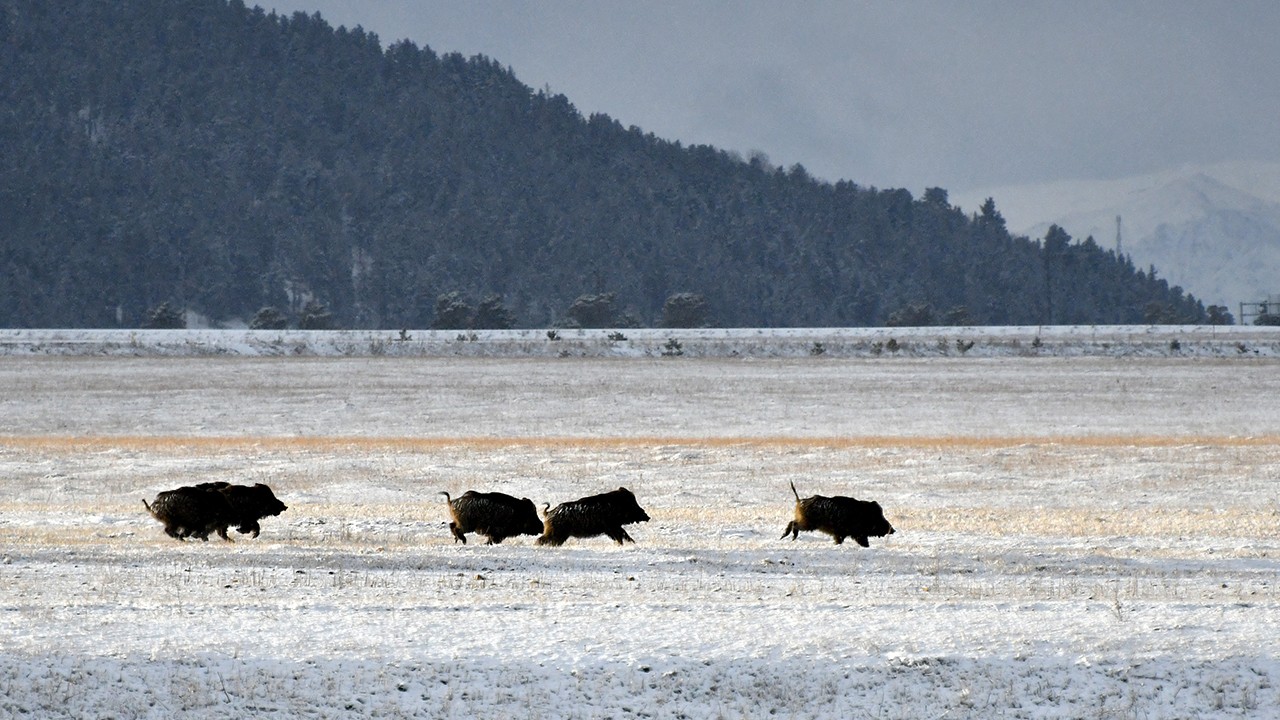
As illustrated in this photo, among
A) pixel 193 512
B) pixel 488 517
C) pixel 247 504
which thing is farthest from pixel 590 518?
pixel 193 512

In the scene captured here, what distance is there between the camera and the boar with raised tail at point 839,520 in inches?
699

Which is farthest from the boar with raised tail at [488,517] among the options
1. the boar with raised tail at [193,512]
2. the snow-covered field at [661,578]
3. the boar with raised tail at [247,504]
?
the boar with raised tail at [193,512]

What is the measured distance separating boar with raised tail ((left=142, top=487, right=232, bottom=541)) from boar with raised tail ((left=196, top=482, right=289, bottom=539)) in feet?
0.28

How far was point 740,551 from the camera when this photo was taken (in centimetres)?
1714

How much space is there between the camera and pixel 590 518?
57.4 ft

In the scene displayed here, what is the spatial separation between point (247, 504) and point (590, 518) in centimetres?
468

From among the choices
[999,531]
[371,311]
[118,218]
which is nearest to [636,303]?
[371,311]

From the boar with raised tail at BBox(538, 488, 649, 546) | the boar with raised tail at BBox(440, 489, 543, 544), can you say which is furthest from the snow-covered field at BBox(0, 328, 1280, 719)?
the boar with raised tail at BBox(538, 488, 649, 546)

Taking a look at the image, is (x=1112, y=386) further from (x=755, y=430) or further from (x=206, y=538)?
(x=206, y=538)

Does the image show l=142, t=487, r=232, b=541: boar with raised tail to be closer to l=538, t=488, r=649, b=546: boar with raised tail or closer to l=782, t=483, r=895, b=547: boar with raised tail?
l=538, t=488, r=649, b=546: boar with raised tail

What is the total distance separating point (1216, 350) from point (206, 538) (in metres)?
62.9

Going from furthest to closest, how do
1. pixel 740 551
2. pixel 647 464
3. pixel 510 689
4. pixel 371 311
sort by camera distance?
pixel 371 311 < pixel 647 464 < pixel 740 551 < pixel 510 689

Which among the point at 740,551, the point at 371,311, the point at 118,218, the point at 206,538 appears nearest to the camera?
the point at 740,551

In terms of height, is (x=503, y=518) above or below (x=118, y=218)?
below
